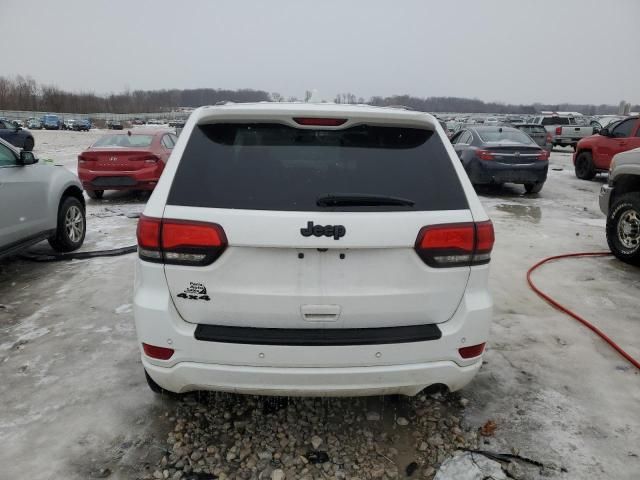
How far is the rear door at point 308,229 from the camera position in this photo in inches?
83.9

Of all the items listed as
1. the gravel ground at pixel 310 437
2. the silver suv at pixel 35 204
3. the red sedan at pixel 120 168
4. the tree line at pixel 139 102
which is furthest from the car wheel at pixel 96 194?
the tree line at pixel 139 102

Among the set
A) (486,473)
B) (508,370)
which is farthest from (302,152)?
(508,370)

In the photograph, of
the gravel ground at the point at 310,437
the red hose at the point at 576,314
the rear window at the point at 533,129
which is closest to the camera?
the gravel ground at the point at 310,437

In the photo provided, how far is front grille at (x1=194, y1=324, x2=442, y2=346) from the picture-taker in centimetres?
218

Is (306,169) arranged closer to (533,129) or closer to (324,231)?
(324,231)

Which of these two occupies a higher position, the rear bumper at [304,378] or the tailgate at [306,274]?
the tailgate at [306,274]

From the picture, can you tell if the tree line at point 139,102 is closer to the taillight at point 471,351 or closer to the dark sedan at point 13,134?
the dark sedan at point 13,134

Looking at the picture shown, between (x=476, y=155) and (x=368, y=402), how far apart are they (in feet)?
31.5

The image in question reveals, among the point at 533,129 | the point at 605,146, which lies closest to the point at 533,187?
the point at 605,146

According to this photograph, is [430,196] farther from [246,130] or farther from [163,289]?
[163,289]

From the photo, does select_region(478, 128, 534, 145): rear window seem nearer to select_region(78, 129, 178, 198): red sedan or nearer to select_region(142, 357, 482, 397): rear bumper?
select_region(78, 129, 178, 198): red sedan

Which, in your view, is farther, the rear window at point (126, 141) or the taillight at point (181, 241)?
the rear window at point (126, 141)

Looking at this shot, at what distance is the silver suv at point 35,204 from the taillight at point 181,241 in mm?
3568

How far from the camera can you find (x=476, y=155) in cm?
1136
